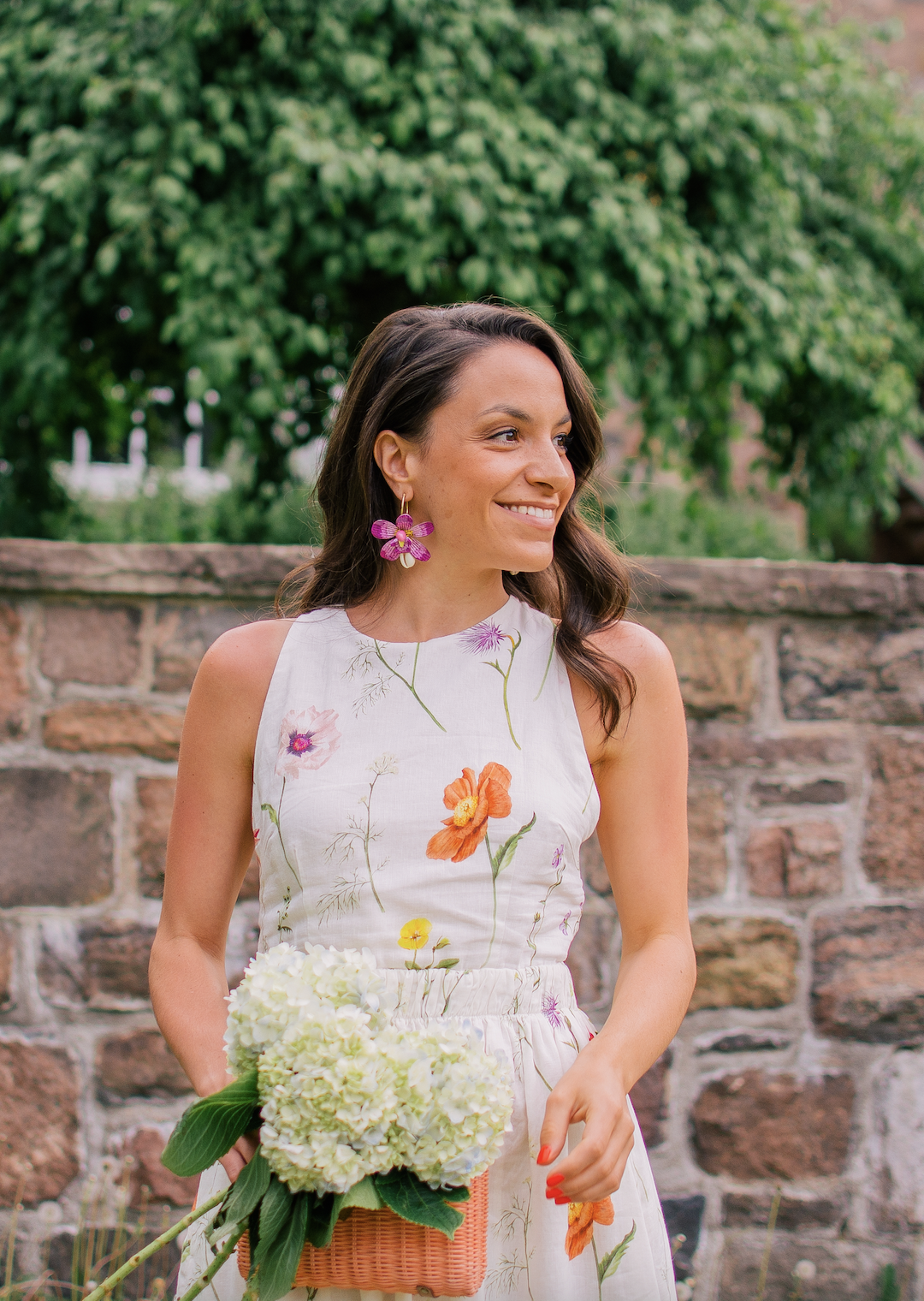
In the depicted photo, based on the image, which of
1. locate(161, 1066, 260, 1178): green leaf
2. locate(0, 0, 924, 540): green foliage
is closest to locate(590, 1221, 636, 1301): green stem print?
locate(161, 1066, 260, 1178): green leaf

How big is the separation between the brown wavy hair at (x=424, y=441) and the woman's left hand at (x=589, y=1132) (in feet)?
1.58

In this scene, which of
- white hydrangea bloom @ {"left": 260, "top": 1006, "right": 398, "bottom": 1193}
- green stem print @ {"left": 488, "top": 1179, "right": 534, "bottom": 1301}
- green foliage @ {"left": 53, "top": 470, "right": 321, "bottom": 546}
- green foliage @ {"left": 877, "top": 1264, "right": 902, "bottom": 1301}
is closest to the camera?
white hydrangea bloom @ {"left": 260, "top": 1006, "right": 398, "bottom": 1193}

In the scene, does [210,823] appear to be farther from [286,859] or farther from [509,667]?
[509,667]

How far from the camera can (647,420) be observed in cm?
400

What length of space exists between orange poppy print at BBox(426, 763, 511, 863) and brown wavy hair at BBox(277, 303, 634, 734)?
0.62 feet

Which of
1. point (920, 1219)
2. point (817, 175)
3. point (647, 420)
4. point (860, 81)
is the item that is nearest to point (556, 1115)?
point (920, 1219)

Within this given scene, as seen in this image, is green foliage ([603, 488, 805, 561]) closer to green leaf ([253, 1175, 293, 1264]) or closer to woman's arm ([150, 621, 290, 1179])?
woman's arm ([150, 621, 290, 1179])

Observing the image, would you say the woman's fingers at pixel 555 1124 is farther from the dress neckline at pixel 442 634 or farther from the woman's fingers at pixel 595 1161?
the dress neckline at pixel 442 634

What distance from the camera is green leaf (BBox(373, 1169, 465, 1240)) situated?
1051 mm

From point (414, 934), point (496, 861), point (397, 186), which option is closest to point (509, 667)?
point (496, 861)

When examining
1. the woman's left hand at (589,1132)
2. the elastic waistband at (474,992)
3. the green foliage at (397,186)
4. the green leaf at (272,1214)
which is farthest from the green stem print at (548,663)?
the green foliage at (397,186)

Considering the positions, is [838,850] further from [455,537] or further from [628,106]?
[628,106]

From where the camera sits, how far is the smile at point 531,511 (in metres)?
1.48

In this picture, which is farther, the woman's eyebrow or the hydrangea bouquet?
the woman's eyebrow
